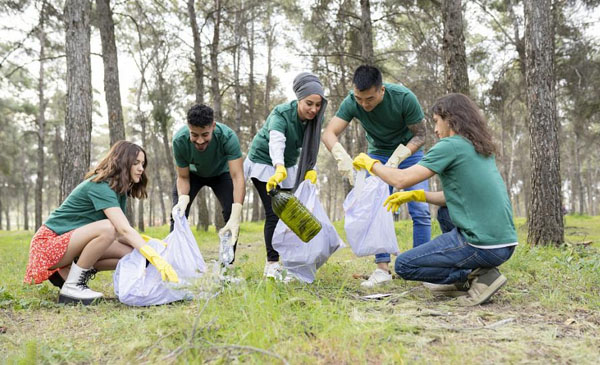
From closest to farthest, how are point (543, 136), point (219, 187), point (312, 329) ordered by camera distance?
point (312, 329) → point (219, 187) → point (543, 136)

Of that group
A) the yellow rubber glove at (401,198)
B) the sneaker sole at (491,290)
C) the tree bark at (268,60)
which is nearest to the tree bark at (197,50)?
the tree bark at (268,60)

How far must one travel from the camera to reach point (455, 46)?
4.74 meters

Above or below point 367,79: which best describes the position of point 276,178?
below

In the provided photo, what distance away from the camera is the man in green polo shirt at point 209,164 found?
3119mm

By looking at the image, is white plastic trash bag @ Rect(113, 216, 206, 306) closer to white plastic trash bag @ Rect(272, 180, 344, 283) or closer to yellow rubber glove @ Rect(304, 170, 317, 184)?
white plastic trash bag @ Rect(272, 180, 344, 283)

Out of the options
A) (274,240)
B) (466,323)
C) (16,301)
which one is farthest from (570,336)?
(16,301)

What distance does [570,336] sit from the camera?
74.9 inches

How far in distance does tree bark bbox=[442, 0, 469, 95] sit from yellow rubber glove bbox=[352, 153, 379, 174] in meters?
2.37

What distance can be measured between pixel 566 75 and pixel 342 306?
10.5 meters

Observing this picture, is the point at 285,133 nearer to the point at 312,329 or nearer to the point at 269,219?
the point at 269,219

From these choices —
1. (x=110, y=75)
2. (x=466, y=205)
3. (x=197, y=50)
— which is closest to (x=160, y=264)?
(x=466, y=205)

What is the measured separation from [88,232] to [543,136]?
480 centimetres

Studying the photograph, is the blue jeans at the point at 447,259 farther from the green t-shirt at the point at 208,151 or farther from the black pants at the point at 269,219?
the green t-shirt at the point at 208,151

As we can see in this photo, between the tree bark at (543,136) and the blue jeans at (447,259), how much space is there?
2826 mm
